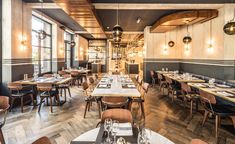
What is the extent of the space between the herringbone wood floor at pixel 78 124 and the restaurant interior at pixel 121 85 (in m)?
0.02

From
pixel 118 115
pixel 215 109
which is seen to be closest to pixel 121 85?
pixel 215 109

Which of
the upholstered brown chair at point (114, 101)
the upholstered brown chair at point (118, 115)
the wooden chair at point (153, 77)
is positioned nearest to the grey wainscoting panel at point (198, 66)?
the wooden chair at point (153, 77)

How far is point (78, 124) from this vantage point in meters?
4.30

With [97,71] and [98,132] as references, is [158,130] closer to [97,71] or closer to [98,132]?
[98,132]

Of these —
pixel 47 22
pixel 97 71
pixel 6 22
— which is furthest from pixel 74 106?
pixel 97 71

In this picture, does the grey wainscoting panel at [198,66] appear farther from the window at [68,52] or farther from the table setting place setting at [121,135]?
the window at [68,52]

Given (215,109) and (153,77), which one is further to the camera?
(153,77)

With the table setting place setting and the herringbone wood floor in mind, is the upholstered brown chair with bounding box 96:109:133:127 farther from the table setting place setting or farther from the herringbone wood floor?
the herringbone wood floor

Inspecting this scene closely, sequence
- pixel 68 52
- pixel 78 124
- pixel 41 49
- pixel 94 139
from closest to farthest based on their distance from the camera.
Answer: pixel 94 139
pixel 78 124
pixel 41 49
pixel 68 52

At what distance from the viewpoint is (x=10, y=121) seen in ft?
14.5

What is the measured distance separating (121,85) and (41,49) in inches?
210

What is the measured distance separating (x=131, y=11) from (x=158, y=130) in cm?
503

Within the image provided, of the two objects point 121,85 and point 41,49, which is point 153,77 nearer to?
point 121,85

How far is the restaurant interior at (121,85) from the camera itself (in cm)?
352
